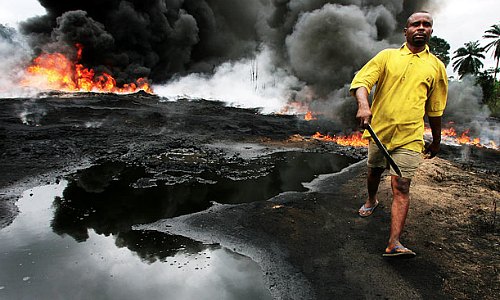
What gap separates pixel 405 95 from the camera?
2.79 meters

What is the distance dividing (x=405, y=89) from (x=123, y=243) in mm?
3030

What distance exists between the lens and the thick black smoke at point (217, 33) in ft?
50.9

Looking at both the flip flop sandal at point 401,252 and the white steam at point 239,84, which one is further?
the white steam at point 239,84

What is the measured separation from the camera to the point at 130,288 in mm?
2484

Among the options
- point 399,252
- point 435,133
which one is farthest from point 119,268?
point 435,133

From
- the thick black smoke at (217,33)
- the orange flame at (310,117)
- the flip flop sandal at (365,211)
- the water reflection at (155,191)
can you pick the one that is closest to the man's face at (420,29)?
the flip flop sandal at (365,211)

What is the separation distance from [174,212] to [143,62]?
27076 mm

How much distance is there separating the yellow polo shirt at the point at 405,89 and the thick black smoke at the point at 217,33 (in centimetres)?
1302

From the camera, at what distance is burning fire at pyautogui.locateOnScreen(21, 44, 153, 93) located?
2308 centimetres

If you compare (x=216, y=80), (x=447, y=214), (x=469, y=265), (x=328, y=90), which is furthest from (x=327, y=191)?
(x=216, y=80)

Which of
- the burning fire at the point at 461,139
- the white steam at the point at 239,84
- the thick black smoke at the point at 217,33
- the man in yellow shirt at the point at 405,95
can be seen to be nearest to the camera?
the man in yellow shirt at the point at 405,95

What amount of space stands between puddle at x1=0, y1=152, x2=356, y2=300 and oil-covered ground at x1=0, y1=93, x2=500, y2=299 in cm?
2

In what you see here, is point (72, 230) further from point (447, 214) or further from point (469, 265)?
point (447, 214)

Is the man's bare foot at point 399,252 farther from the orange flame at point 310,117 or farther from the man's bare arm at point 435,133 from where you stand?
the orange flame at point 310,117
